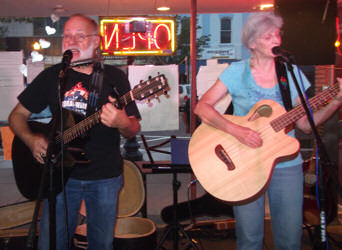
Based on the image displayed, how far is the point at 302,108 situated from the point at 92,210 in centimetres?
149

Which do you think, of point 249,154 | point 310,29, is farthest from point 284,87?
point 310,29

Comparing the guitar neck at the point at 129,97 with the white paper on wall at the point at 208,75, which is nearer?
the guitar neck at the point at 129,97

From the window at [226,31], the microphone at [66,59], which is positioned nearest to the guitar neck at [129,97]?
the microphone at [66,59]

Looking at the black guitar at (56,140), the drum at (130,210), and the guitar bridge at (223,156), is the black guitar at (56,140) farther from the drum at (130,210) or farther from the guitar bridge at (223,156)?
the drum at (130,210)

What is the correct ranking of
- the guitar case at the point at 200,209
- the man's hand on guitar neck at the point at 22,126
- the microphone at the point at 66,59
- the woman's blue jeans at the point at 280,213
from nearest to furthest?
the microphone at the point at 66,59 → the woman's blue jeans at the point at 280,213 → the man's hand on guitar neck at the point at 22,126 → the guitar case at the point at 200,209

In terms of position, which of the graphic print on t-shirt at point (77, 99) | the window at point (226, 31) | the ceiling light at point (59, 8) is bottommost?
the graphic print on t-shirt at point (77, 99)

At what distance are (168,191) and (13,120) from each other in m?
3.92

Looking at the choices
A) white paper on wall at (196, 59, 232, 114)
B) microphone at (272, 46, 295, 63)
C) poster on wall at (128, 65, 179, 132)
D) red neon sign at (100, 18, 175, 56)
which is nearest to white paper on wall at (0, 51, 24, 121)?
red neon sign at (100, 18, 175, 56)

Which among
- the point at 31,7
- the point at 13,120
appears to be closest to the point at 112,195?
the point at 13,120

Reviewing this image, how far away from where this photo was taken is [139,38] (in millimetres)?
4613

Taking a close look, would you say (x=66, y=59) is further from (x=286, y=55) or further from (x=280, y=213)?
(x=280, y=213)

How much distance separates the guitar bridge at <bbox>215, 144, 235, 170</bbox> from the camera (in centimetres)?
246

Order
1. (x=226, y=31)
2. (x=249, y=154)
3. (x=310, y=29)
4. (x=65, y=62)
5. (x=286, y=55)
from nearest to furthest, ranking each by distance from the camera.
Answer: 1. (x=286, y=55)
2. (x=65, y=62)
3. (x=249, y=154)
4. (x=310, y=29)
5. (x=226, y=31)

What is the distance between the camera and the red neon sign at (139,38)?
460 cm
